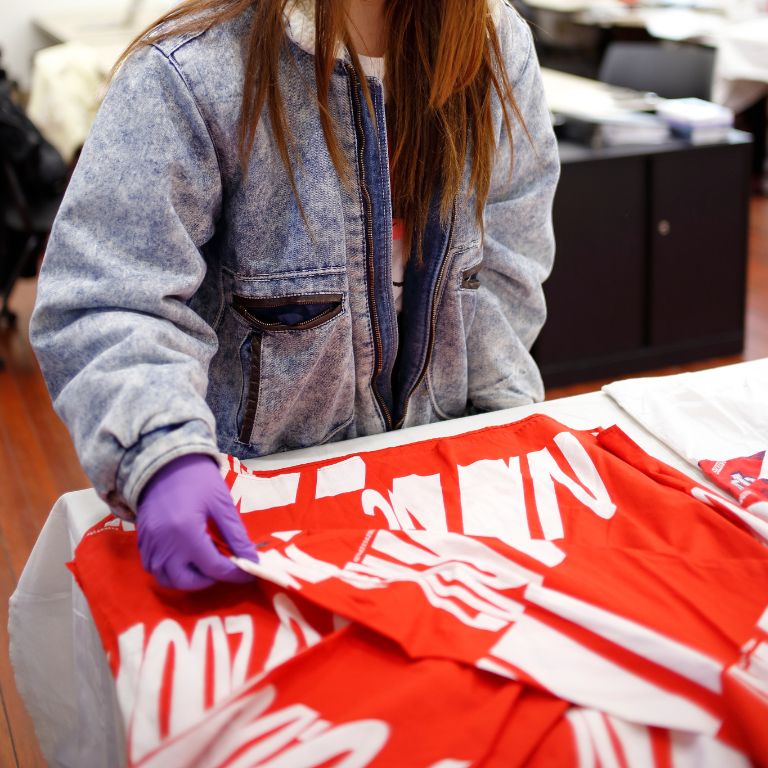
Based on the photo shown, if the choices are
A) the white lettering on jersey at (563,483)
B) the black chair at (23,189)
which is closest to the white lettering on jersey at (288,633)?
the white lettering on jersey at (563,483)

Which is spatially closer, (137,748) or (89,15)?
(137,748)

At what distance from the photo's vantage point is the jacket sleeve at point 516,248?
3.96 feet

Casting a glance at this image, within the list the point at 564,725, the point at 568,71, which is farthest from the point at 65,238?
the point at 568,71

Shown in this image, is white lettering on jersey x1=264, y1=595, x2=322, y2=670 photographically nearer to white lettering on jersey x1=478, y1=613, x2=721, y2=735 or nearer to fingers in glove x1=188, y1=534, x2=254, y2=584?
fingers in glove x1=188, y1=534, x2=254, y2=584

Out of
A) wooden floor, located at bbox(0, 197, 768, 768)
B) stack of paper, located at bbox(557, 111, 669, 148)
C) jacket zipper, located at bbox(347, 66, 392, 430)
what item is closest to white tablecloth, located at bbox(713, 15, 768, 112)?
wooden floor, located at bbox(0, 197, 768, 768)

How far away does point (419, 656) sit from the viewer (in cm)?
74

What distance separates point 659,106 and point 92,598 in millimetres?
2573

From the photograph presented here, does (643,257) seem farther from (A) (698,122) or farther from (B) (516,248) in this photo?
(B) (516,248)

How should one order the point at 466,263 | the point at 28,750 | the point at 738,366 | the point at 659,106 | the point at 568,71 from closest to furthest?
the point at 466,263, the point at 738,366, the point at 28,750, the point at 659,106, the point at 568,71

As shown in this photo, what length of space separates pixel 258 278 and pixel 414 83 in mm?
291

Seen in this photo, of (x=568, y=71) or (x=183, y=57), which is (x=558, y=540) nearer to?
(x=183, y=57)

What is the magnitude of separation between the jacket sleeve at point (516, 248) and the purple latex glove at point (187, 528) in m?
0.52

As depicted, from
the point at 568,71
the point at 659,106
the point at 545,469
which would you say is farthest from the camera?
the point at 568,71

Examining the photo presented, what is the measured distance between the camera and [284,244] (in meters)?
1.02
